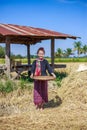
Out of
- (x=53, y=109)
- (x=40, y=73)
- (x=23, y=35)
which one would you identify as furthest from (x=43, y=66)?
(x=23, y=35)

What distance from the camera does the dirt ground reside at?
6.55m

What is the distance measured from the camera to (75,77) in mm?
9414

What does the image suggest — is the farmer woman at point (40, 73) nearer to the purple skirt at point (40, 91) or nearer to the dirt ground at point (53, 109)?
the purple skirt at point (40, 91)

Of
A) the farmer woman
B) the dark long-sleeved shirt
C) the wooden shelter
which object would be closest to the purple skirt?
the farmer woman

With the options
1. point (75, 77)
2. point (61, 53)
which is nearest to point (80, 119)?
point (75, 77)

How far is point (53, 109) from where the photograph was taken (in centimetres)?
820

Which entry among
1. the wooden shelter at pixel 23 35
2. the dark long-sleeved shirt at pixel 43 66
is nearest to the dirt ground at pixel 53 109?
the dark long-sleeved shirt at pixel 43 66

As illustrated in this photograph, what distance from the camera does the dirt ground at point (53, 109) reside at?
655cm

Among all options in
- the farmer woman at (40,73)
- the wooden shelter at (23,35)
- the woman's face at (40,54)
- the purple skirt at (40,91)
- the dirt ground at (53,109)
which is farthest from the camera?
the wooden shelter at (23,35)

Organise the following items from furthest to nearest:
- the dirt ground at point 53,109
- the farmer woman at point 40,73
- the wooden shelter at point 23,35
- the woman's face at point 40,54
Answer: the wooden shelter at point 23,35, the farmer woman at point 40,73, the woman's face at point 40,54, the dirt ground at point 53,109

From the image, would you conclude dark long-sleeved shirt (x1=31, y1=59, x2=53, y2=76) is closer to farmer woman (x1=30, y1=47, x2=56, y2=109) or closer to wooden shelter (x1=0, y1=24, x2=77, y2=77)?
farmer woman (x1=30, y1=47, x2=56, y2=109)

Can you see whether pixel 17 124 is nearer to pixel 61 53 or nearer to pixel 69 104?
pixel 69 104

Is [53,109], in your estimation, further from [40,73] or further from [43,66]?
[43,66]

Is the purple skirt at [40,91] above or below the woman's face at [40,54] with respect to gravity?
below
